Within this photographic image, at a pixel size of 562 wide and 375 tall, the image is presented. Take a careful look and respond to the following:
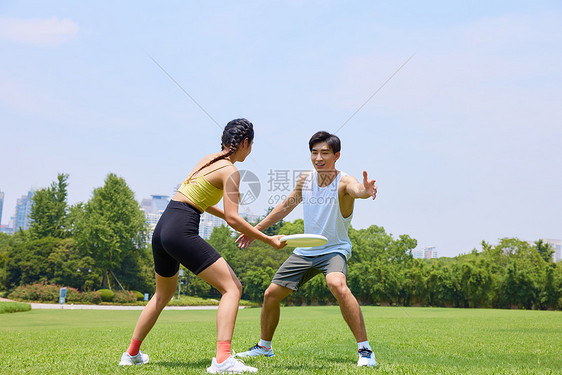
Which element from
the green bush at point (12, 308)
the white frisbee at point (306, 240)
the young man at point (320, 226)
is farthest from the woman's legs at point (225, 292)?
the green bush at point (12, 308)

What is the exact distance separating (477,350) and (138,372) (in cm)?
553

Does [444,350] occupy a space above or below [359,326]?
below

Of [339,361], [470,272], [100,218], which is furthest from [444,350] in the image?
[100,218]

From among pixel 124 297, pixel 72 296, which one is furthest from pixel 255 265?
pixel 72 296

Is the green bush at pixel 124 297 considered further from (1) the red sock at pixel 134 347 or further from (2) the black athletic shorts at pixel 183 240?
(2) the black athletic shorts at pixel 183 240

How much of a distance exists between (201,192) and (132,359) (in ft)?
5.94

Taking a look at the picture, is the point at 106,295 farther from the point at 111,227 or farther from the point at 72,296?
the point at 111,227

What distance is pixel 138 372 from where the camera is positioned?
13.1ft

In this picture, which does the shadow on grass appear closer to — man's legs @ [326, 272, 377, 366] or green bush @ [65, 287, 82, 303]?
man's legs @ [326, 272, 377, 366]

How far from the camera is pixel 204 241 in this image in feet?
13.7

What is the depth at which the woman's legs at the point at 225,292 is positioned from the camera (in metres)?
4.03

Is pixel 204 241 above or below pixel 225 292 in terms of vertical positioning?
above

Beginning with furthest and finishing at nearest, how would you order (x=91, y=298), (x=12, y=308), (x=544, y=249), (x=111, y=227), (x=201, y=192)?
1. (x=544, y=249)
2. (x=111, y=227)
3. (x=91, y=298)
4. (x=12, y=308)
5. (x=201, y=192)

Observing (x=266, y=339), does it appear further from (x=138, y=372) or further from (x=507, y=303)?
(x=507, y=303)
